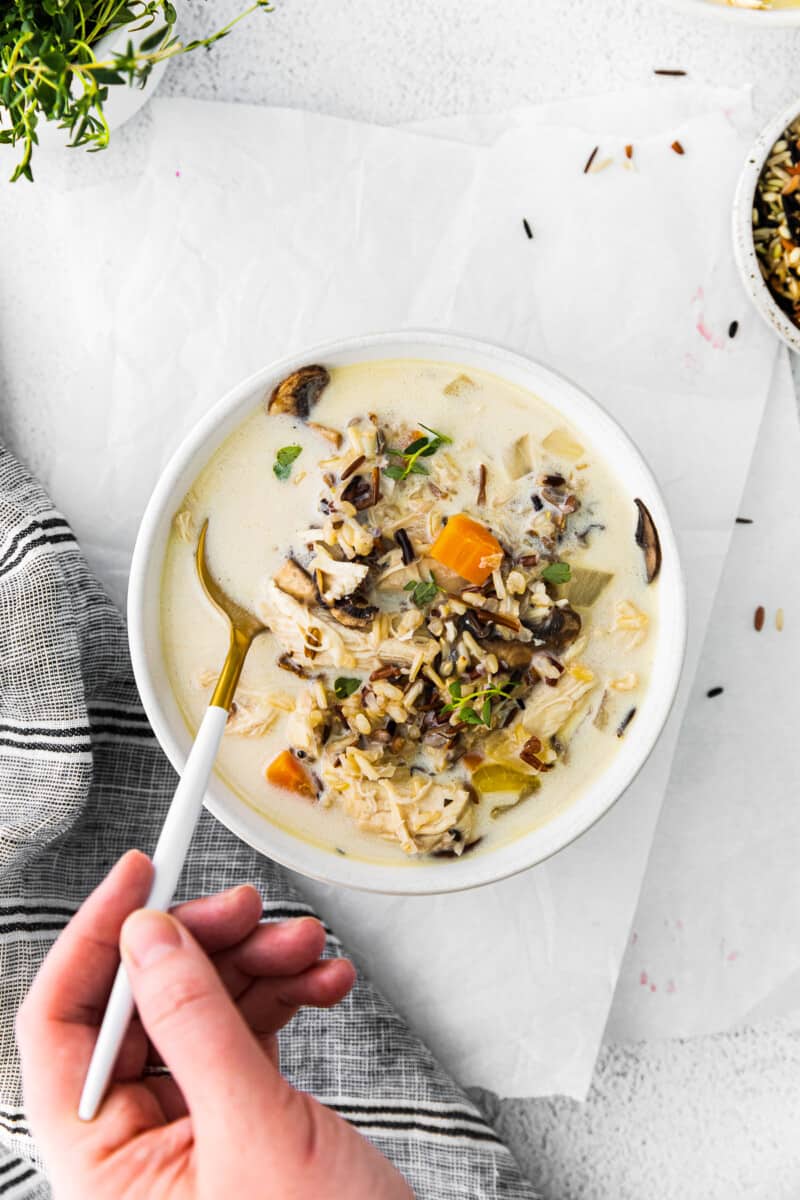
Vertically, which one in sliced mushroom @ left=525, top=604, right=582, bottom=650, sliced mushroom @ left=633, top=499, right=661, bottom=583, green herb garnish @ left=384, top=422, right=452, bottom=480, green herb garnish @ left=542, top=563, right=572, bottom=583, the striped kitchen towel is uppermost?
green herb garnish @ left=384, top=422, right=452, bottom=480

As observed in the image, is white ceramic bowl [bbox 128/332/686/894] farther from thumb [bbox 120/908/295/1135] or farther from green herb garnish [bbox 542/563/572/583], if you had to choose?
thumb [bbox 120/908/295/1135]

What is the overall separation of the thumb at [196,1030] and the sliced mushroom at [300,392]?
80 centimetres

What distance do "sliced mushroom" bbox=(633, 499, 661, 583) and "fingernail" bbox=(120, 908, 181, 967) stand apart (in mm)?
Answer: 885

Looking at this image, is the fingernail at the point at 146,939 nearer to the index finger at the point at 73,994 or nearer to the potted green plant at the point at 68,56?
the index finger at the point at 73,994

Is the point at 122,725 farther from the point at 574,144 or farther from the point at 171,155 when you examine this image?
the point at 574,144

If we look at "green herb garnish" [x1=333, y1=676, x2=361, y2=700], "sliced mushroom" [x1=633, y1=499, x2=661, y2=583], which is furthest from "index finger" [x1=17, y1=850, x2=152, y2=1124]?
"sliced mushroom" [x1=633, y1=499, x2=661, y2=583]

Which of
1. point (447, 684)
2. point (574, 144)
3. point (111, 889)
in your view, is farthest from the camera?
point (574, 144)

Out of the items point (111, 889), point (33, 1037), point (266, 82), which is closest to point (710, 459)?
point (266, 82)

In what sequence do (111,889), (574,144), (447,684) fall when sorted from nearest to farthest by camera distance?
(111,889) → (447,684) → (574,144)

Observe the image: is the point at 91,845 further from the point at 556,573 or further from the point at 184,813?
the point at 556,573

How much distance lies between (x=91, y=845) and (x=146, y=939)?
78cm

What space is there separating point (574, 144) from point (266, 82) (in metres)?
0.59

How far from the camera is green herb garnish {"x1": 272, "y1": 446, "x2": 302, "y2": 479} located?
1.65 meters

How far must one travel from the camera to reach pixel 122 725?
1979 millimetres
